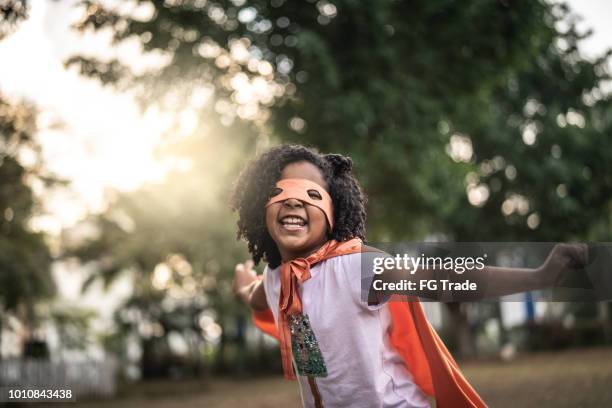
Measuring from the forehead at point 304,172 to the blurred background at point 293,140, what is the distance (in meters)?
0.99

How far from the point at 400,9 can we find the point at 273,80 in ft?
7.33

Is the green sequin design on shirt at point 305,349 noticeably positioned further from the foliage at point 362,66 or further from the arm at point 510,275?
the foliage at point 362,66

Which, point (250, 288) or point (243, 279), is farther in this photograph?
point (243, 279)

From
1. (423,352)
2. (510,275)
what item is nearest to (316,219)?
(423,352)

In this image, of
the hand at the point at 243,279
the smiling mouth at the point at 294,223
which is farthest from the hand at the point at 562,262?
the hand at the point at 243,279

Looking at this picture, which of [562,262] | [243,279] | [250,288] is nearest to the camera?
[562,262]

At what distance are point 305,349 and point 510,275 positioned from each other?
2.80ft

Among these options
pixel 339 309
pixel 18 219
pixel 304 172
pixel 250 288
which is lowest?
pixel 339 309

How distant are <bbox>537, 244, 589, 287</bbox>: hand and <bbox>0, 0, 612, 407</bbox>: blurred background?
45cm

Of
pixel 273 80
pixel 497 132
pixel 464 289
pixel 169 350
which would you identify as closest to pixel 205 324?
pixel 169 350

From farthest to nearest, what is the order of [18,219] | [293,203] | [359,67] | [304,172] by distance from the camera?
[18,219] < [359,67] < [304,172] < [293,203]

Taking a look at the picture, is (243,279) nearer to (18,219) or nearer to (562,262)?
(562,262)

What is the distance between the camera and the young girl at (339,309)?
2346mm

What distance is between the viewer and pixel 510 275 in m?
2.18
